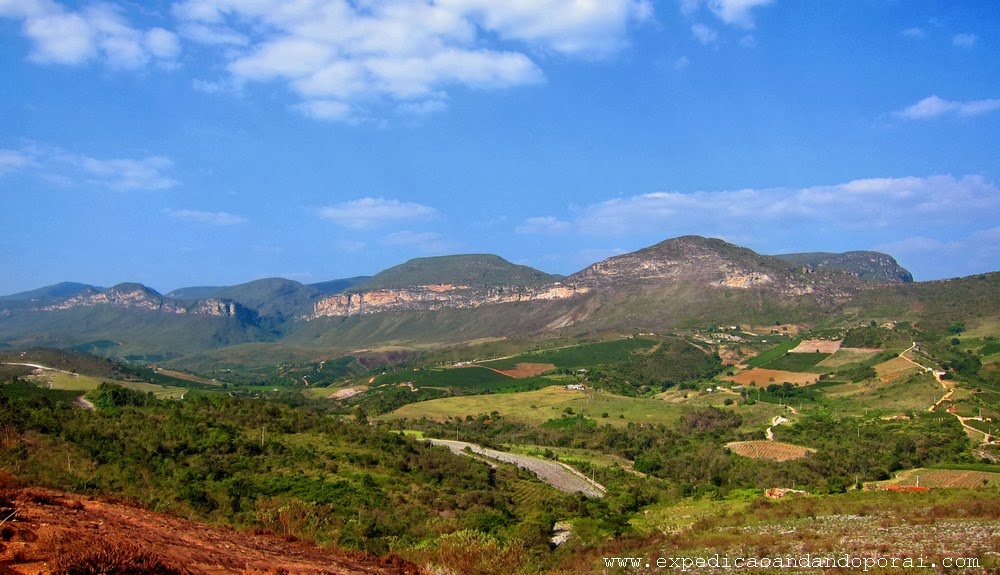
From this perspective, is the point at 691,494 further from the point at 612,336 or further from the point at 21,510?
the point at 612,336

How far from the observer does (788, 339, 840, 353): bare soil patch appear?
134875mm

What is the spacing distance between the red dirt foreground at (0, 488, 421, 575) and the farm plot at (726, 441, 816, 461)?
58.4 m

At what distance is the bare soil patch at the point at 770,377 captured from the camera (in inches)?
4574

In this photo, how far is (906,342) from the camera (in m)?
120

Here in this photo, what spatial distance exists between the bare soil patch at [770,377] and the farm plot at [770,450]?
44960 mm

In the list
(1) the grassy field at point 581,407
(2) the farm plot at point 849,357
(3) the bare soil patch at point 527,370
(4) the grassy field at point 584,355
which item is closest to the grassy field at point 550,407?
(1) the grassy field at point 581,407

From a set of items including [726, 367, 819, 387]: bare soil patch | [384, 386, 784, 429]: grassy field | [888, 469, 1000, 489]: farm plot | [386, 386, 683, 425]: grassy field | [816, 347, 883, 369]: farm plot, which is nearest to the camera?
[888, 469, 1000, 489]: farm plot

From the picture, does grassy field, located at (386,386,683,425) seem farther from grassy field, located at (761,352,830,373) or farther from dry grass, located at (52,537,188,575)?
dry grass, located at (52,537,188,575)

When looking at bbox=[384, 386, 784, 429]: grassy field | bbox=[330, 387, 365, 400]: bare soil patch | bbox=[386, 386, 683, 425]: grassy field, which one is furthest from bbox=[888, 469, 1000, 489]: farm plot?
bbox=[330, 387, 365, 400]: bare soil patch

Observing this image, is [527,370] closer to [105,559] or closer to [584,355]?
[584,355]

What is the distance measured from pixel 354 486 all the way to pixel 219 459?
26.7 feet

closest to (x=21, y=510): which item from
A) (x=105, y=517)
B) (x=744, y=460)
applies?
(x=105, y=517)

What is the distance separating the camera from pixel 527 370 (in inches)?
6107

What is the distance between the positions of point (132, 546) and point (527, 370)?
143824 millimetres
